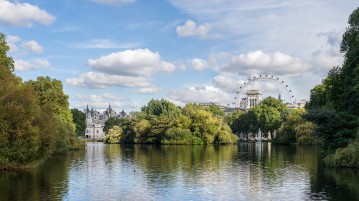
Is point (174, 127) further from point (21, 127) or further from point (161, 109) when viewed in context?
point (21, 127)

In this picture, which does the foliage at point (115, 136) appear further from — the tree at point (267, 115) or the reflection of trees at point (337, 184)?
the reflection of trees at point (337, 184)

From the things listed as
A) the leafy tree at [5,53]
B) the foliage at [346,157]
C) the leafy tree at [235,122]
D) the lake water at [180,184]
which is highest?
the leafy tree at [5,53]

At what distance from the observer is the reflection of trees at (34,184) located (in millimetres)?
25413

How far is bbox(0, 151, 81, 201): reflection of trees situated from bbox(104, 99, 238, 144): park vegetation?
210ft

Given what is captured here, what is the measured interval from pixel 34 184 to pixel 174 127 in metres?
75.1

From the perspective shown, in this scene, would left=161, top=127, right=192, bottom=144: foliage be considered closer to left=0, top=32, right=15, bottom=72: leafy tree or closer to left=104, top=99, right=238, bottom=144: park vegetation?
left=104, top=99, right=238, bottom=144: park vegetation

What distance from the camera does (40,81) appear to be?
2830 inches

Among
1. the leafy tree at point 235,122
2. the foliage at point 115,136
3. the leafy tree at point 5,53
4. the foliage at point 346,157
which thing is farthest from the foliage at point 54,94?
the leafy tree at point 235,122

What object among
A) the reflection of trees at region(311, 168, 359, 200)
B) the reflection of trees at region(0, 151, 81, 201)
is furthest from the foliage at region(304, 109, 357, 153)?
the reflection of trees at region(0, 151, 81, 201)

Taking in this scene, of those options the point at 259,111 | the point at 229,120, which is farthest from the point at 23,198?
the point at 229,120

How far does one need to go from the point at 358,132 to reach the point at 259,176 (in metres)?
9.81

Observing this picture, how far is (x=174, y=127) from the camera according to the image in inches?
4119

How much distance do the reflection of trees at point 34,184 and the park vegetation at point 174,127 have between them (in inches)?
2522

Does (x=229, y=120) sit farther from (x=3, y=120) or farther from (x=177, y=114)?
(x=3, y=120)
